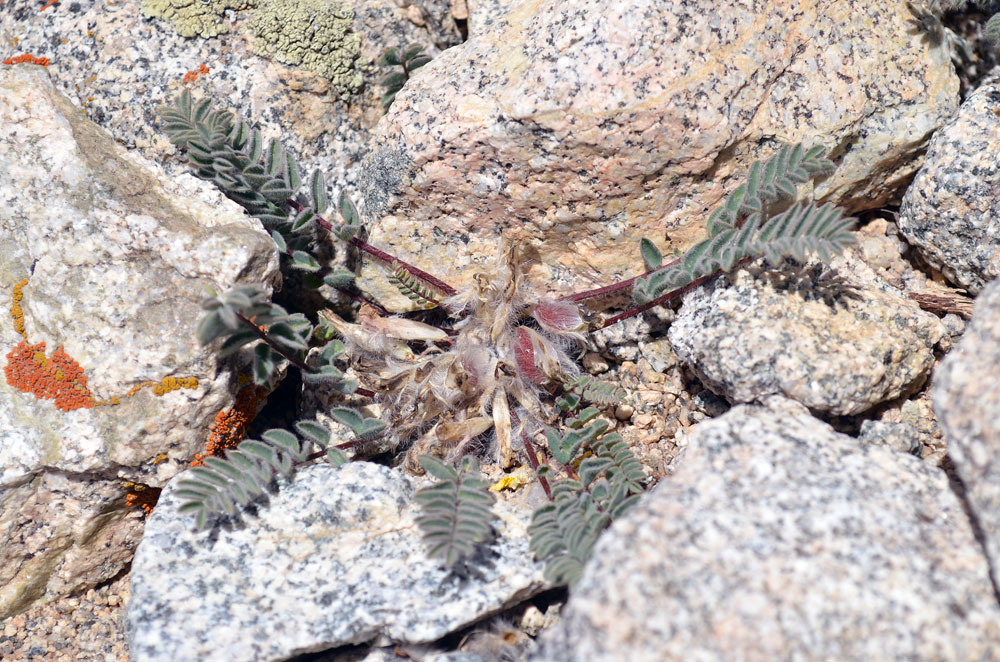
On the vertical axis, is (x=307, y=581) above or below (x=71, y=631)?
above

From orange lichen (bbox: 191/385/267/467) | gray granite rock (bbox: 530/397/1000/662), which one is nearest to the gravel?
orange lichen (bbox: 191/385/267/467)

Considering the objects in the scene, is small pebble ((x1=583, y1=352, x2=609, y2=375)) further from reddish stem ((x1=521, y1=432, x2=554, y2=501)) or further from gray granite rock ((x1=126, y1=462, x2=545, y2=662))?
gray granite rock ((x1=126, y1=462, x2=545, y2=662))

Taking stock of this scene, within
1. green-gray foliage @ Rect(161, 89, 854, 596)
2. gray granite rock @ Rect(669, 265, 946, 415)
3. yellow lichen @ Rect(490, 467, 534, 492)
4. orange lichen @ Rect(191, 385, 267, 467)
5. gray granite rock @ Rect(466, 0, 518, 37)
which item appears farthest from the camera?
gray granite rock @ Rect(466, 0, 518, 37)

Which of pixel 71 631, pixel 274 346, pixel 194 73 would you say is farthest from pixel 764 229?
pixel 71 631

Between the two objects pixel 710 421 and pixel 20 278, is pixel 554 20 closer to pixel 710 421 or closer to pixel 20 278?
pixel 710 421

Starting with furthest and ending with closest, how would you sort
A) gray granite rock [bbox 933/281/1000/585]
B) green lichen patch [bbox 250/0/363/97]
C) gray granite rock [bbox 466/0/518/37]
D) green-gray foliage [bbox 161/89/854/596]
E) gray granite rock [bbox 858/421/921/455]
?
green lichen patch [bbox 250/0/363/97] → gray granite rock [bbox 466/0/518/37] → gray granite rock [bbox 858/421/921/455] → green-gray foliage [bbox 161/89/854/596] → gray granite rock [bbox 933/281/1000/585]

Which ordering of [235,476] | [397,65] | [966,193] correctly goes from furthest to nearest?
[397,65]
[966,193]
[235,476]

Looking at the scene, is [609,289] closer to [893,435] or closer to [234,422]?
[893,435]
